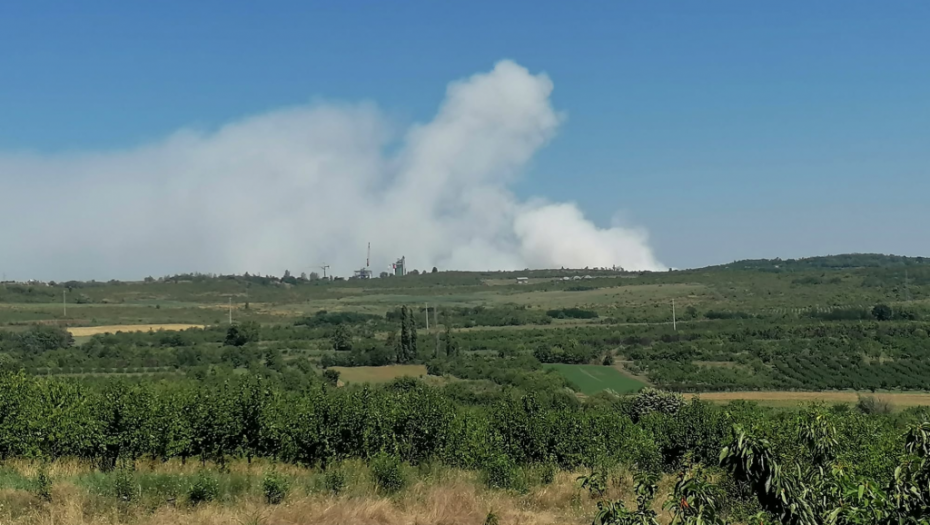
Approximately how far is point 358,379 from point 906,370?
5671 cm

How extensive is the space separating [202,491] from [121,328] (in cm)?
10326

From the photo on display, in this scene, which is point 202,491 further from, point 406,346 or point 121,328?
point 121,328

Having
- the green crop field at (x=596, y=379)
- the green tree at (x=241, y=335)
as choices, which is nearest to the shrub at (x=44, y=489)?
the green crop field at (x=596, y=379)

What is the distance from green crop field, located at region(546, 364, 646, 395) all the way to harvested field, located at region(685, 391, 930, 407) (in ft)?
25.3

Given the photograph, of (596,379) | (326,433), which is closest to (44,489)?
(326,433)

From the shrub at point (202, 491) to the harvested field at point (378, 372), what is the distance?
5812cm

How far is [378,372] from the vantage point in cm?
8038

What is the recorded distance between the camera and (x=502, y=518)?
13695mm

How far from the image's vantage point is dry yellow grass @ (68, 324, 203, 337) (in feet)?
317

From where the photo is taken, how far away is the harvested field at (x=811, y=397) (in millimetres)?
58844

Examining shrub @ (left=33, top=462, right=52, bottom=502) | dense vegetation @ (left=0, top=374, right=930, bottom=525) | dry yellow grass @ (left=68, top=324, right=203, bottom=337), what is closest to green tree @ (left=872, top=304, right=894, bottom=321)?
dense vegetation @ (left=0, top=374, right=930, bottom=525)

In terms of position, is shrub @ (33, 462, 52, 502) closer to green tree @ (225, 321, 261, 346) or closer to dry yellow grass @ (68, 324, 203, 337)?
green tree @ (225, 321, 261, 346)

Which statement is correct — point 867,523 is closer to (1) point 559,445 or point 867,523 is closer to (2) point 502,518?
(2) point 502,518

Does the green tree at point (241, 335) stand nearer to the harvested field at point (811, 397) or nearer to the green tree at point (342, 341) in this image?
the green tree at point (342, 341)
